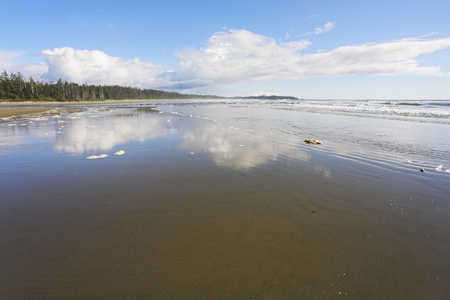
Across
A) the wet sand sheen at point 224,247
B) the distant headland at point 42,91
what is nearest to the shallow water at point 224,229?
the wet sand sheen at point 224,247

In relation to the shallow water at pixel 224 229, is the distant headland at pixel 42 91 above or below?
above

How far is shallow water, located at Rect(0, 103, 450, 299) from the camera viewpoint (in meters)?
3.62

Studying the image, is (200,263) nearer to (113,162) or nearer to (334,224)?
(334,224)

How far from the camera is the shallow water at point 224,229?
362 cm

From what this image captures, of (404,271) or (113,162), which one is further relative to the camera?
(113,162)

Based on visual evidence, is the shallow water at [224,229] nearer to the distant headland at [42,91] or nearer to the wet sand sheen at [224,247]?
the wet sand sheen at [224,247]

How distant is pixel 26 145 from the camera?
13836 mm

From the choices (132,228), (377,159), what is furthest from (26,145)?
(377,159)

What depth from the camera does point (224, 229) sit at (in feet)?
16.6

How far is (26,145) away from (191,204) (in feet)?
46.6

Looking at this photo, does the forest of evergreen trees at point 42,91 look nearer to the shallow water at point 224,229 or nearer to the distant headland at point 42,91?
the distant headland at point 42,91

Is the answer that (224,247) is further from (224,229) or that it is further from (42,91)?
(42,91)

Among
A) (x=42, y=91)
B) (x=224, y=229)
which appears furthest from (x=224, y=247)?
(x=42, y=91)

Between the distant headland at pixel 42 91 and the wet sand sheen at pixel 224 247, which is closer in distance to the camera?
the wet sand sheen at pixel 224 247
